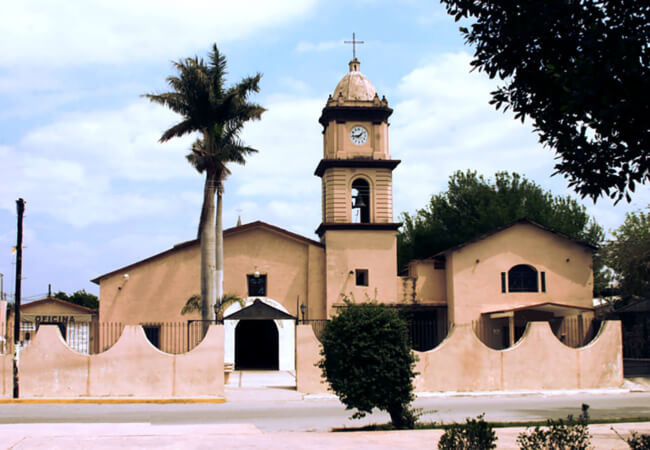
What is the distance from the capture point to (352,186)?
34.4 metres

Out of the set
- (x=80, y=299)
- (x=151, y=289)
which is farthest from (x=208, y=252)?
(x=80, y=299)

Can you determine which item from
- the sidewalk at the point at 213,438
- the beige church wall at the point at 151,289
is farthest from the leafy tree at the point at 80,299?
the sidewalk at the point at 213,438

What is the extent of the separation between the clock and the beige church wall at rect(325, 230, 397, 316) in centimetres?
413

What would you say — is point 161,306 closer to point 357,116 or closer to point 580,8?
point 357,116

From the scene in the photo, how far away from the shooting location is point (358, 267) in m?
34.1

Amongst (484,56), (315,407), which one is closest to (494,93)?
(484,56)

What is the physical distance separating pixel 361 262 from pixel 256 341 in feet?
21.8

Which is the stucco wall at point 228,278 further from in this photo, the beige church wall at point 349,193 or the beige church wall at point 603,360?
the beige church wall at point 603,360

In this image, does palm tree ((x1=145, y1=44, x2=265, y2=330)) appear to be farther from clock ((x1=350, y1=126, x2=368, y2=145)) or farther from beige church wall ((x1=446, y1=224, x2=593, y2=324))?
beige church wall ((x1=446, y1=224, x2=593, y2=324))

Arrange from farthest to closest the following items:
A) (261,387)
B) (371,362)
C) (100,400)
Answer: (261,387), (100,400), (371,362)

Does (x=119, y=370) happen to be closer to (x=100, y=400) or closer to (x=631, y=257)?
(x=100, y=400)

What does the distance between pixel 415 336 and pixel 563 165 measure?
95.3 ft

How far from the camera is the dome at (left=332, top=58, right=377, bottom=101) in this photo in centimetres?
3491

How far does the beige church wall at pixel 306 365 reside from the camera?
22.1 meters
